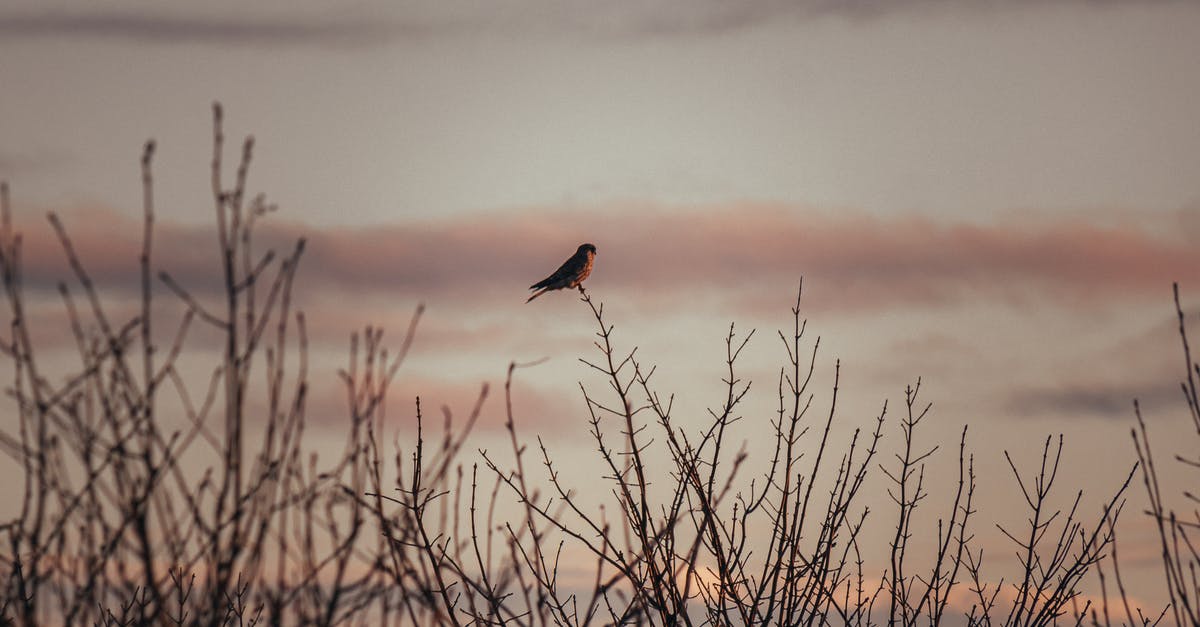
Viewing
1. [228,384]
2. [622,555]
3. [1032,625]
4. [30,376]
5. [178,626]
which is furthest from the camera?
[1032,625]

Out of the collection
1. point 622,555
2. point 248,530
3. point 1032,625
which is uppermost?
point 248,530

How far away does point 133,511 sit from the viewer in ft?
14.7

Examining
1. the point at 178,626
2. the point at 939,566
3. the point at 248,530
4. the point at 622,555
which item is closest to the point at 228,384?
the point at 248,530

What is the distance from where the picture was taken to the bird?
766 inches

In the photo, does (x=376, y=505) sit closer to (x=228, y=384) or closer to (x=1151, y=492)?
(x=228, y=384)

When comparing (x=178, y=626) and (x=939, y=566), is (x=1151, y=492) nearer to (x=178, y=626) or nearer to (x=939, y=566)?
(x=939, y=566)

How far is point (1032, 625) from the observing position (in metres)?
8.04

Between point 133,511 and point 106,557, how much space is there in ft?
1.04

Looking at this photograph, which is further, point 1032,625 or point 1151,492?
point 1032,625

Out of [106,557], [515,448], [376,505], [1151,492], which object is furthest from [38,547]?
[1151,492]

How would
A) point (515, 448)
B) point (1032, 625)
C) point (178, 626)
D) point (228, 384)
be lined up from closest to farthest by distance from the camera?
point (228, 384) → point (515, 448) → point (178, 626) → point (1032, 625)

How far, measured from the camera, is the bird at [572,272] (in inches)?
766

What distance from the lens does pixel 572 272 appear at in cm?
1991

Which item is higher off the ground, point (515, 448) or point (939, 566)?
point (515, 448)
